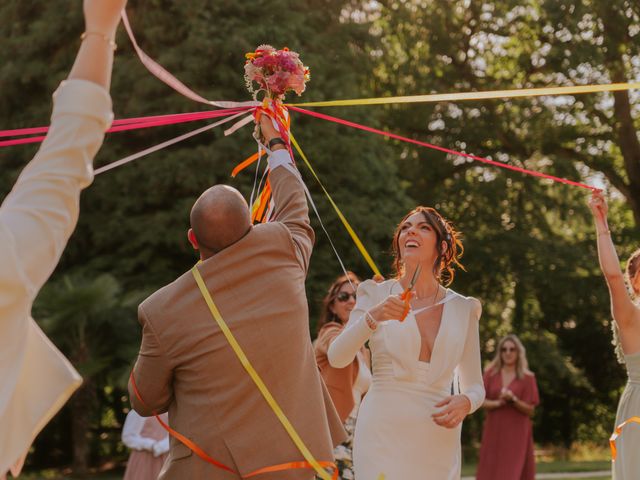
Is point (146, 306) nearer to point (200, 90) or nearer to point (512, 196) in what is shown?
point (200, 90)

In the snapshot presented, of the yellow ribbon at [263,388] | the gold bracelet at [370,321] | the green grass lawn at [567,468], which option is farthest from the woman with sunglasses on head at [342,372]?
the green grass lawn at [567,468]

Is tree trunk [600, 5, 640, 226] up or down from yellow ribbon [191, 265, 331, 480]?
up

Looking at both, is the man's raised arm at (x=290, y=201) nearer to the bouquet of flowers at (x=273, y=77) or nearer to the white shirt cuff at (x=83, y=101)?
the bouquet of flowers at (x=273, y=77)

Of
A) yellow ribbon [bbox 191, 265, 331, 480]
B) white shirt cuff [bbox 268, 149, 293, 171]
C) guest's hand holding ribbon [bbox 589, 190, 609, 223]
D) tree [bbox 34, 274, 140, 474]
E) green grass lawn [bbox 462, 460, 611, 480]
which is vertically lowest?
green grass lawn [bbox 462, 460, 611, 480]

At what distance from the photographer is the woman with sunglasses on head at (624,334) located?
567 centimetres

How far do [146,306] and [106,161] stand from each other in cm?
1497

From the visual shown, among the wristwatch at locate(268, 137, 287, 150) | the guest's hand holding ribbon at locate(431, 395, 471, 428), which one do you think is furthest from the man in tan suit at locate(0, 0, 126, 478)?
the guest's hand holding ribbon at locate(431, 395, 471, 428)

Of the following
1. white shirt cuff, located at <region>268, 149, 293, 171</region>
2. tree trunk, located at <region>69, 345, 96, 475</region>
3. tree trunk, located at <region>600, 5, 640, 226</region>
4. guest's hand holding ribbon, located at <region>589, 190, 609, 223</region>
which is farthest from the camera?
tree trunk, located at <region>600, 5, 640, 226</region>

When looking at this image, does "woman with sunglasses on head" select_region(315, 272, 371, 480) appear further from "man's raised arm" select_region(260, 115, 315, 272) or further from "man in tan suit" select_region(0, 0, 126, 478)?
"man in tan suit" select_region(0, 0, 126, 478)

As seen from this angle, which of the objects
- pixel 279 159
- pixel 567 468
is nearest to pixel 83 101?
pixel 279 159

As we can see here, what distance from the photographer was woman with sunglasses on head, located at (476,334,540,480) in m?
12.4

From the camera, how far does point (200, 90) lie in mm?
18172

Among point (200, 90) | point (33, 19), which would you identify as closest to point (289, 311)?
point (200, 90)

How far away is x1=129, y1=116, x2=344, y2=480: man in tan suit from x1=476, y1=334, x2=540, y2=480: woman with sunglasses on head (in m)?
8.78
